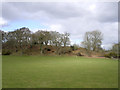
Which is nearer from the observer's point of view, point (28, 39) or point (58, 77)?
point (58, 77)

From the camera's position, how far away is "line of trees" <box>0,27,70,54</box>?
85.6 feet

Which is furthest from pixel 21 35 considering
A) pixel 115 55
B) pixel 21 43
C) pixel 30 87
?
pixel 30 87

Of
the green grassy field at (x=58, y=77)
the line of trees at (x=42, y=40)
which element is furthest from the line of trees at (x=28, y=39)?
the green grassy field at (x=58, y=77)

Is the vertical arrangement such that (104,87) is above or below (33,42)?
below

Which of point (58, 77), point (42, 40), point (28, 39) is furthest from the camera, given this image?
point (42, 40)

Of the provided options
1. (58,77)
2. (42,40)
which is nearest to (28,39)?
(42,40)

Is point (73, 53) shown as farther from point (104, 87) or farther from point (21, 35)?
point (104, 87)

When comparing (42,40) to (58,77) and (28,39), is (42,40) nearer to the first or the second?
(28,39)

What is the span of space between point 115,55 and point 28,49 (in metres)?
20.0

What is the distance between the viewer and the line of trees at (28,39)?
2608cm

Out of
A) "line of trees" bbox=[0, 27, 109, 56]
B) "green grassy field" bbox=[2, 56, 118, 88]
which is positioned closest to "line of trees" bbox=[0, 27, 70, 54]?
"line of trees" bbox=[0, 27, 109, 56]

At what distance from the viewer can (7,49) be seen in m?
25.8

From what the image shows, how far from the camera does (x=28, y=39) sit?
27.0 m

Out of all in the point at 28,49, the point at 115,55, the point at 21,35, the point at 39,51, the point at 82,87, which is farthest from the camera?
the point at 39,51
